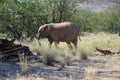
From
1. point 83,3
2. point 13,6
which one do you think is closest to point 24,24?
point 13,6

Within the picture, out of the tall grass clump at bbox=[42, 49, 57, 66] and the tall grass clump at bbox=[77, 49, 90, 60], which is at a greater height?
the tall grass clump at bbox=[42, 49, 57, 66]

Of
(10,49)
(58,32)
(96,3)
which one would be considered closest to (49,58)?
(10,49)

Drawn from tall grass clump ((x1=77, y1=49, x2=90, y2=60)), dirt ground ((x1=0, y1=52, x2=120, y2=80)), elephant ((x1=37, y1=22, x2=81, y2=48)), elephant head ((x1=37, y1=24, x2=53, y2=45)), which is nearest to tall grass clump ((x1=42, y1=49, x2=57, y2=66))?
dirt ground ((x1=0, y1=52, x2=120, y2=80))

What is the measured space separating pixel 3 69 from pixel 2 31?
17.1 meters

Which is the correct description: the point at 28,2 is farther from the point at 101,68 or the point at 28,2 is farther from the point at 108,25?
the point at 108,25

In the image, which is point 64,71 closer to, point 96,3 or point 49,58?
point 49,58

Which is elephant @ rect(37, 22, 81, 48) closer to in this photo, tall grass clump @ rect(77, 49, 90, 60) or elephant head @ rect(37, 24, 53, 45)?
elephant head @ rect(37, 24, 53, 45)

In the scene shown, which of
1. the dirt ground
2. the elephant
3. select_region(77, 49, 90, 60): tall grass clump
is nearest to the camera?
the dirt ground

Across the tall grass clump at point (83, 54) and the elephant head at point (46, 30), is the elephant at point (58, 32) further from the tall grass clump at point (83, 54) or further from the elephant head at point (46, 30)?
the tall grass clump at point (83, 54)

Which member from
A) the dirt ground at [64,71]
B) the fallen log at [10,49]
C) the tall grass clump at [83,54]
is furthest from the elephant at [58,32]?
the dirt ground at [64,71]

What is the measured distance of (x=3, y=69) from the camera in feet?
41.2

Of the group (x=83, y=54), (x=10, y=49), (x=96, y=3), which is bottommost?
(x=96, y=3)

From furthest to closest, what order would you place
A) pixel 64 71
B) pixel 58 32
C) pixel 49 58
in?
pixel 58 32 < pixel 49 58 < pixel 64 71

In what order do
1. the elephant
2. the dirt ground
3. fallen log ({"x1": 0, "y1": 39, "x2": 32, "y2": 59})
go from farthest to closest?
the elephant < fallen log ({"x1": 0, "y1": 39, "x2": 32, "y2": 59}) < the dirt ground
